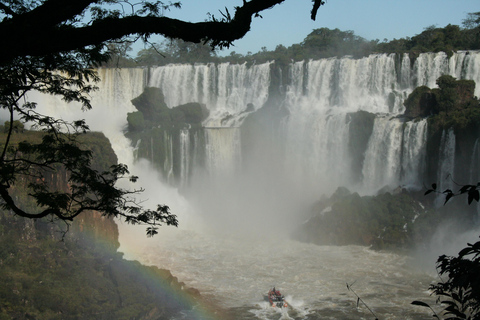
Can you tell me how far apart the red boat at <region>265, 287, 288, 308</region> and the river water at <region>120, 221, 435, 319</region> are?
158mm

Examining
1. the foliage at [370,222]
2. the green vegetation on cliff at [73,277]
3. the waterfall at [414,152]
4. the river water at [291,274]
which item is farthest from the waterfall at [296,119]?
the green vegetation on cliff at [73,277]

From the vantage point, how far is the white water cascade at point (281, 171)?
17438mm

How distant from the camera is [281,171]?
30656 millimetres

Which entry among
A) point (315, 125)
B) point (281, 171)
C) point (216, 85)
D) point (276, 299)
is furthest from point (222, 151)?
point (276, 299)

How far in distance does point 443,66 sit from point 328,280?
15.8m

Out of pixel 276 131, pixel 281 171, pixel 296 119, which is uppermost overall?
pixel 296 119

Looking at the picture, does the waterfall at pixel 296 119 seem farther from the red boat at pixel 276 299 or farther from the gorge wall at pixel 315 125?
the red boat at pixel 276 299

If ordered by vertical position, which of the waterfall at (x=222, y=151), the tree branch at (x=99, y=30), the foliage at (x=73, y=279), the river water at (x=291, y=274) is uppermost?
the tree branch at (x=99, y=30)

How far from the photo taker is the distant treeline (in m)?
32.6

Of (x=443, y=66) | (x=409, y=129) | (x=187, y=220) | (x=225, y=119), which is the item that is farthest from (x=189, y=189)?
(x=443, y=66)

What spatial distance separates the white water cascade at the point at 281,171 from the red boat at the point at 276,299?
0.34m

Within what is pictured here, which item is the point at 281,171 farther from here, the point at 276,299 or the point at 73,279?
the point at 73,279

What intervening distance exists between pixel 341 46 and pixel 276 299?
1340 inches

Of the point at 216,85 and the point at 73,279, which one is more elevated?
the point at 216,85
